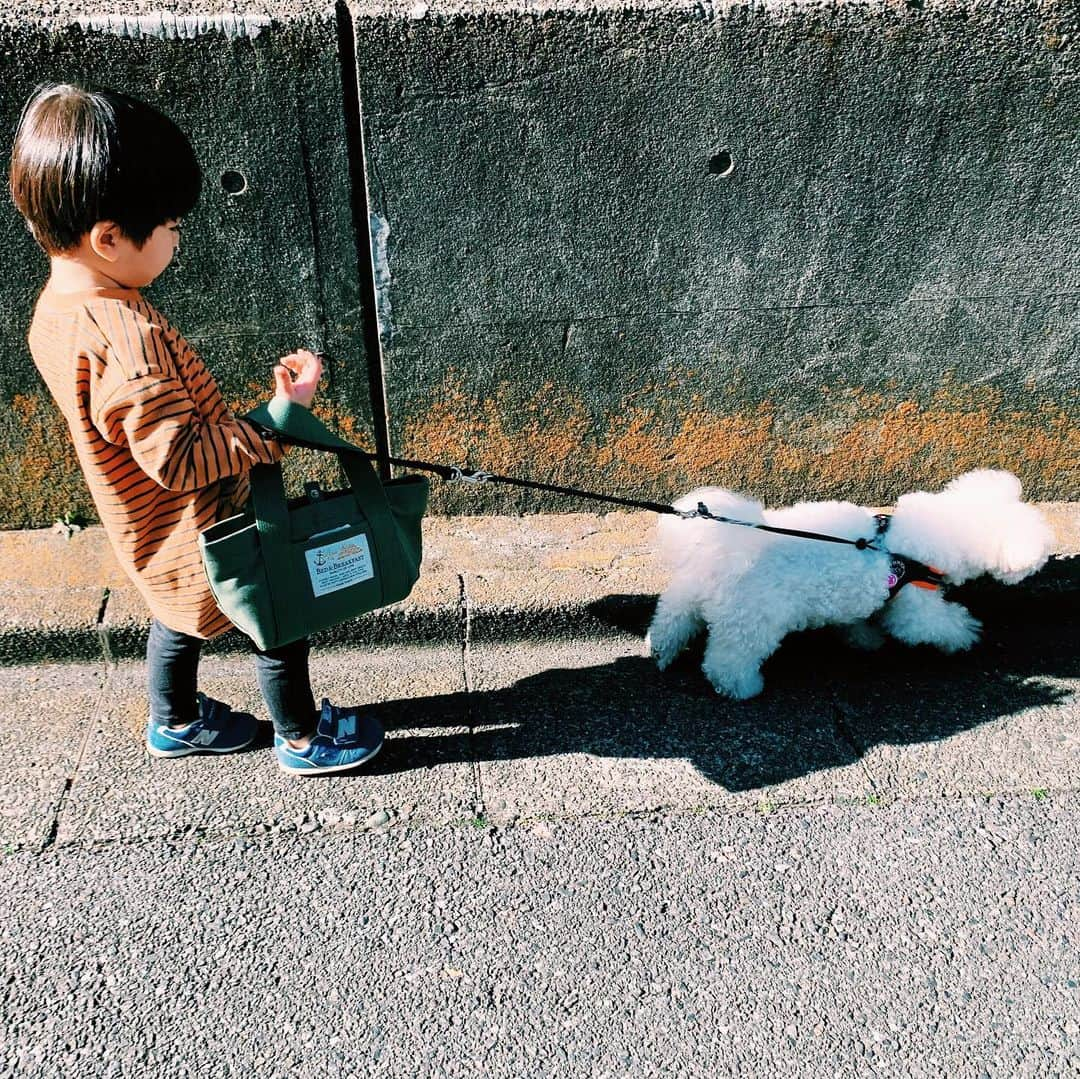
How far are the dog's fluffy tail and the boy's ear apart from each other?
1.58m

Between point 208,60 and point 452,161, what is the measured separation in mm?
710

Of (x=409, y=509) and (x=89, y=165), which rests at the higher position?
(x=89, y=165)

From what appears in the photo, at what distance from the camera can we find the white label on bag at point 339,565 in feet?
6.87

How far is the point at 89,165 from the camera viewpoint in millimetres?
1783

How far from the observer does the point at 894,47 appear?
283 centimetres

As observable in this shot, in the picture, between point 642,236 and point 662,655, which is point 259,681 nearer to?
point 662,655

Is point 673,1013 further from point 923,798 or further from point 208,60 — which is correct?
point 208,60

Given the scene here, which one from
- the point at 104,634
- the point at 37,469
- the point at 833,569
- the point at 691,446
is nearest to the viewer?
the point at 833,569

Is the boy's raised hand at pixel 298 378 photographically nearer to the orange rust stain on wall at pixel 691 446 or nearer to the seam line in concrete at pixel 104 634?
the orange rust stain on wall at pixel 691 446

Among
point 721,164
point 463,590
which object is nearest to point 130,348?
Result: point 463,590

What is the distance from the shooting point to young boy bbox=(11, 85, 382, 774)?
5.91 ft

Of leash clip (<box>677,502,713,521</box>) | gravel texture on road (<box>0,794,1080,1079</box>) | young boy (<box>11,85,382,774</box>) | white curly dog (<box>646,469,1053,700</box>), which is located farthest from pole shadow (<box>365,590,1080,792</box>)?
young boy (<box>11,85,382,774</box>)

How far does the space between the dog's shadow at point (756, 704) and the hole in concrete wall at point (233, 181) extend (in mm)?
1560

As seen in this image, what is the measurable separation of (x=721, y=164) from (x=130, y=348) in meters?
1.90
